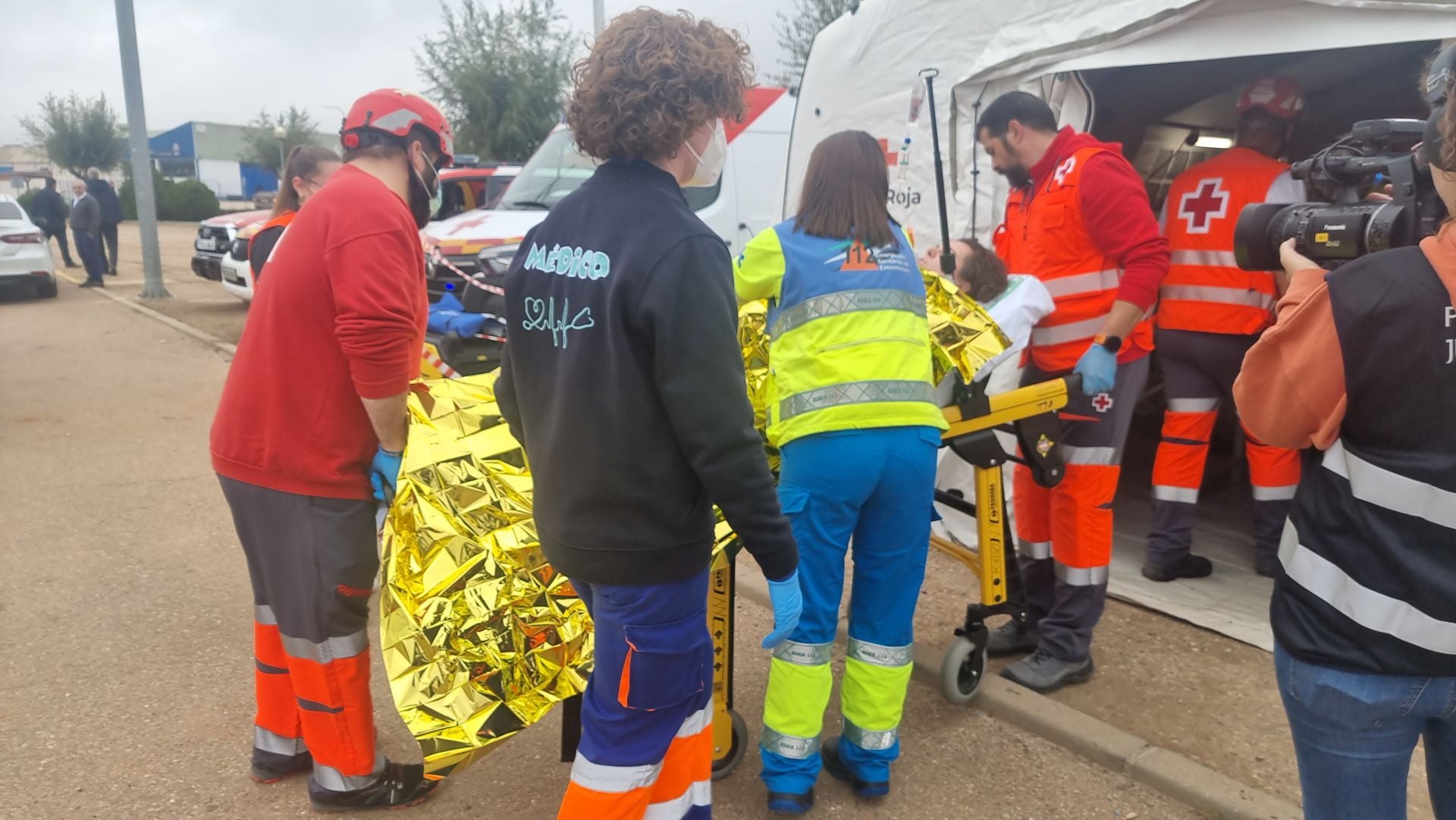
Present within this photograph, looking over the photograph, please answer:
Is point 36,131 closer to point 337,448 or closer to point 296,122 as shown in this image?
point 296,122

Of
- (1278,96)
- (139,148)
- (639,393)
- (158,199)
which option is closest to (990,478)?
(639,393)

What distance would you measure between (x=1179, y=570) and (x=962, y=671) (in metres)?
1.85

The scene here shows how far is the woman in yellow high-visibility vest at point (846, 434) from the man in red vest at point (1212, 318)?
241 centimetres

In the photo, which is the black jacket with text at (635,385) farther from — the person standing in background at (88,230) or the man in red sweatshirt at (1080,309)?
the person standing in background at (88,230)

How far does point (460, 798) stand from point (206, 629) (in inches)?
70.8

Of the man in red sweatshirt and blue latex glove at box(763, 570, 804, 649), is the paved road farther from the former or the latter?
blue latex glove at box(763, 570, 804, 649)

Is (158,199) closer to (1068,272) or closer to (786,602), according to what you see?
(1068,272)

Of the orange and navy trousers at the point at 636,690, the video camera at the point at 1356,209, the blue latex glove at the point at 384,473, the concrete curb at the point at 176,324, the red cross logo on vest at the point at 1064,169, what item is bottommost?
the concrete curb at the point at 176,324

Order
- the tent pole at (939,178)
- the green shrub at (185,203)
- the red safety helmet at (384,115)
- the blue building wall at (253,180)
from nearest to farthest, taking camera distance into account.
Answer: the red safety helmet at (384,115) < the tent pole at (939,178) < the green shrub at (185,203) < the blue building wall at (253,180)

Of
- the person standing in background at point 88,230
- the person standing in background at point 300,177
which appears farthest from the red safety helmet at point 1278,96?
the person standing in background at point 88,230

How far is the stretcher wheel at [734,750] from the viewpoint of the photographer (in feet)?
10.0

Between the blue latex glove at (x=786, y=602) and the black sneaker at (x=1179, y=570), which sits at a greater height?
the blue latex glove at (x=786, y=602)

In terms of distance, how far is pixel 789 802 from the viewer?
283 cm

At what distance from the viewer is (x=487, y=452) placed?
2.66m
